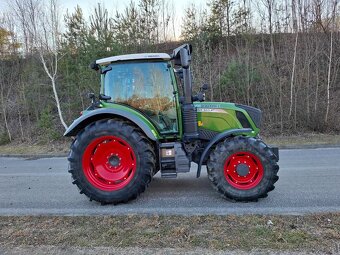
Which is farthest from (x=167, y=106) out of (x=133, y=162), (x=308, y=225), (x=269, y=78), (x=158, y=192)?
(x=269, y=78)

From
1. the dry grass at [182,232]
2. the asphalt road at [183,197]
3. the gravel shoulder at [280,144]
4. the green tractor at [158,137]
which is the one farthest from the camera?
the gravel shoulder at [280,144]

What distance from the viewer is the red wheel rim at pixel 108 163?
4695 millimetres

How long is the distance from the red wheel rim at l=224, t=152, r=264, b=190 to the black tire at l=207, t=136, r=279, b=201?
0.13 feet

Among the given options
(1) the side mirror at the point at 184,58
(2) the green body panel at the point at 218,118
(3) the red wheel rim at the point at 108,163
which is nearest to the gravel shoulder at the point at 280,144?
(2) the green body panel at the point at 218,118

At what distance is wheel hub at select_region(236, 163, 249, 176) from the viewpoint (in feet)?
14.9

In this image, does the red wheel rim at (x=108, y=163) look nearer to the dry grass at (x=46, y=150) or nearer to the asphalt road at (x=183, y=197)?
the asphalt road at (x=183, y=197)

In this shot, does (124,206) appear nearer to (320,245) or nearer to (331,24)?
(320,245)

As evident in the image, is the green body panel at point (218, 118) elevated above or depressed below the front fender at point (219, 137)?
above

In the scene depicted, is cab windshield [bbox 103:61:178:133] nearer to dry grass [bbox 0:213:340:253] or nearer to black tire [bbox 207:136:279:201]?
black tire [bbox 207:136:279:201]

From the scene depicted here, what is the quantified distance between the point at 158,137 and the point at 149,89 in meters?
0.79

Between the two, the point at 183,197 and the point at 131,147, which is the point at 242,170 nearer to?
the point at 183,197

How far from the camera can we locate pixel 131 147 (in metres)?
4.60

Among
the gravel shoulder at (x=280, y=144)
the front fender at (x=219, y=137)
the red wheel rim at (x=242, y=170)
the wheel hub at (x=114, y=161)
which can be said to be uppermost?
the front fender at (x=219, y=137)

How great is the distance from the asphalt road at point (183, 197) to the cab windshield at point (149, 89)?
114 cm
